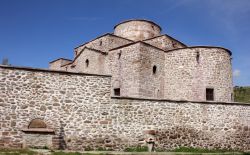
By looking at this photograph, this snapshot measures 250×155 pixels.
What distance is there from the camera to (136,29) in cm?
2822

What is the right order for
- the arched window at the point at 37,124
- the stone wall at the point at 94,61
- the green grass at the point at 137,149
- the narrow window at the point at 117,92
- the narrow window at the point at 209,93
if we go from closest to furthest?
the arched window at the point at 37,124, the green grass at the point at 137,149, the narrow window at the point at 209,93, the narrow window at the point at 117,92, the stone wall at the point at 94,61

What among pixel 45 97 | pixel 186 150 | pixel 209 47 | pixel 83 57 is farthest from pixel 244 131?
pixel 83 57

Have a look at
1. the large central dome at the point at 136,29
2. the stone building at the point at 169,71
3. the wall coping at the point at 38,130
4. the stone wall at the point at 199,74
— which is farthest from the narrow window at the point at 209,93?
the wall coping at the point at 38,130

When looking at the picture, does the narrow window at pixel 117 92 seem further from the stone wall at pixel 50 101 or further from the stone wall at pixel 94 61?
the stone wall at pixel 50 101

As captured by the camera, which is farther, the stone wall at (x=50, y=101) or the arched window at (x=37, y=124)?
the arched window at (x=37, y=124)

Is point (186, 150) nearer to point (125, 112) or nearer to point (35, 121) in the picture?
point (125, 112)

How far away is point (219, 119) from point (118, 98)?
5.79 metres

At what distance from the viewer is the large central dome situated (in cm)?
2817

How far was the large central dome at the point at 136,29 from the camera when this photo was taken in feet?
92.4

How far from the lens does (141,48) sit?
2128 cm

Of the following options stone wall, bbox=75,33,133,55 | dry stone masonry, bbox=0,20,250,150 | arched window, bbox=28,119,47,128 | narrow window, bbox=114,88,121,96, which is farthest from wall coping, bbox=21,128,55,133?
stone wall, bbox=75,33,133,55

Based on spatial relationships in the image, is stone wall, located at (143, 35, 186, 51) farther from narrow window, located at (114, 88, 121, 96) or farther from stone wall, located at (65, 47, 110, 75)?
narrow window, located at (114, 88, 121, 96)

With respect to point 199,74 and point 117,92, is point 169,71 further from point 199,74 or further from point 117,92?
point 117,92

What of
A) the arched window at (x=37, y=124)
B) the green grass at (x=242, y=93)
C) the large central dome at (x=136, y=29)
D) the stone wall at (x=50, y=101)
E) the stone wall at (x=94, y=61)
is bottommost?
the arched window at (x=37, y=124)
